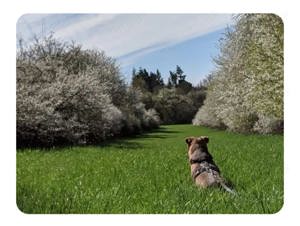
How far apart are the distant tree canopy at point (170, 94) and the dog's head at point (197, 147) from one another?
24cm

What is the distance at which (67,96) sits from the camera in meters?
8.30

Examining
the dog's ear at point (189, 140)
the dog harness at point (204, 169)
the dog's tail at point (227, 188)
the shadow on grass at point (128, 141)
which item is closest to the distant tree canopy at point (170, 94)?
the shadow on grass at point (128, 141)

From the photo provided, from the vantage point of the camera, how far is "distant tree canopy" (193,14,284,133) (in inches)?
275

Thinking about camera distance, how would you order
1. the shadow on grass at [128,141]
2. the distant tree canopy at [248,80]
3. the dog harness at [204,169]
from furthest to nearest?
the shadow on grass at [128,141] → the distant tree canopy at [248,80] → the dog harness at [204,169]

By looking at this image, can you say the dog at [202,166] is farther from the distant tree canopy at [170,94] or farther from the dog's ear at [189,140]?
the distant tree canopy at [170,94]

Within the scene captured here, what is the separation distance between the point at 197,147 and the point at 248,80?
0.84m

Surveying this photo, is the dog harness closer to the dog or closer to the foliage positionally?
the dog

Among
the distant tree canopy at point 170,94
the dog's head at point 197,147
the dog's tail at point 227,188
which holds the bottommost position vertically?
the dog's tail at point 227,188

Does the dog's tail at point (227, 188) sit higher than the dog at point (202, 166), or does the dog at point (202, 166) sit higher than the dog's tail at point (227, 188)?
the dog at point (202, 166)

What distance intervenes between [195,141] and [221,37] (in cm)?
83

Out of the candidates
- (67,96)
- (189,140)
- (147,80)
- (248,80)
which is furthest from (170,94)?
(67,96)

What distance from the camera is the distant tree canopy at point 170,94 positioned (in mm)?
7000

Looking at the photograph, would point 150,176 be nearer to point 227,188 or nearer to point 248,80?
point 227,188
